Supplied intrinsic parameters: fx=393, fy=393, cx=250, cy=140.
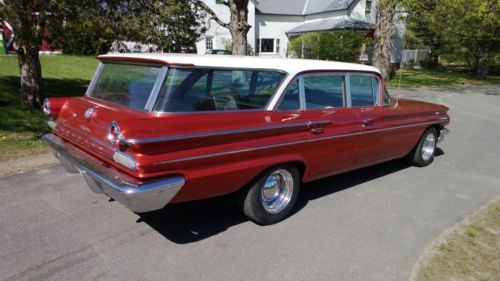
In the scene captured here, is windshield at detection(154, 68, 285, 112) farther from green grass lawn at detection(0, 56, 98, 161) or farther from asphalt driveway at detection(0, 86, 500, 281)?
green grass lawn at detection(0, 56, 98, 161)

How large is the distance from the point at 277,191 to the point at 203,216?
2.79ft

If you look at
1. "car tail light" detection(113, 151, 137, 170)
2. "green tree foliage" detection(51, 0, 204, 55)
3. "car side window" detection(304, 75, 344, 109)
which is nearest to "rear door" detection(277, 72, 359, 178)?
"car side window" detection(304, 75, 344, 109)

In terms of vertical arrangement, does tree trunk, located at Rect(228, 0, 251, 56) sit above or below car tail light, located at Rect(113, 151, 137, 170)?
above

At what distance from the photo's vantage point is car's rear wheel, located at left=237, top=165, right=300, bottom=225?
12.7 feet

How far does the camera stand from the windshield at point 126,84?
360cm

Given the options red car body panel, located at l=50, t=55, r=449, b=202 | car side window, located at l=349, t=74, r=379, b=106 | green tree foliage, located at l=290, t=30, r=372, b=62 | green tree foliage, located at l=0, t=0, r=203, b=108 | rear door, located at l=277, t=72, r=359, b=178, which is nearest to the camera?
red car body panel, located at l=50, t=55, r=449, b=202

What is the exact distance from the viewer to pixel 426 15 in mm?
19969

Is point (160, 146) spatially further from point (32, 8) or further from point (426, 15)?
point (426, 15)

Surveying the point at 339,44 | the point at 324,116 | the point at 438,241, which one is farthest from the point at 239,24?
the point at 339,44

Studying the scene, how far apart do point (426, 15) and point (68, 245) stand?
68.5 ft

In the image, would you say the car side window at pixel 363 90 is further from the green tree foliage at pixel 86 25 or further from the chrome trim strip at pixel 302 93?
the green tree foliage at pixel 86 25

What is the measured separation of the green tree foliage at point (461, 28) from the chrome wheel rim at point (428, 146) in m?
13.5

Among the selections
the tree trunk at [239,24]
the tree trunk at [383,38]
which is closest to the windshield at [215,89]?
the tree trunk at [239,24]

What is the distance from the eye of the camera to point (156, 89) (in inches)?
135
